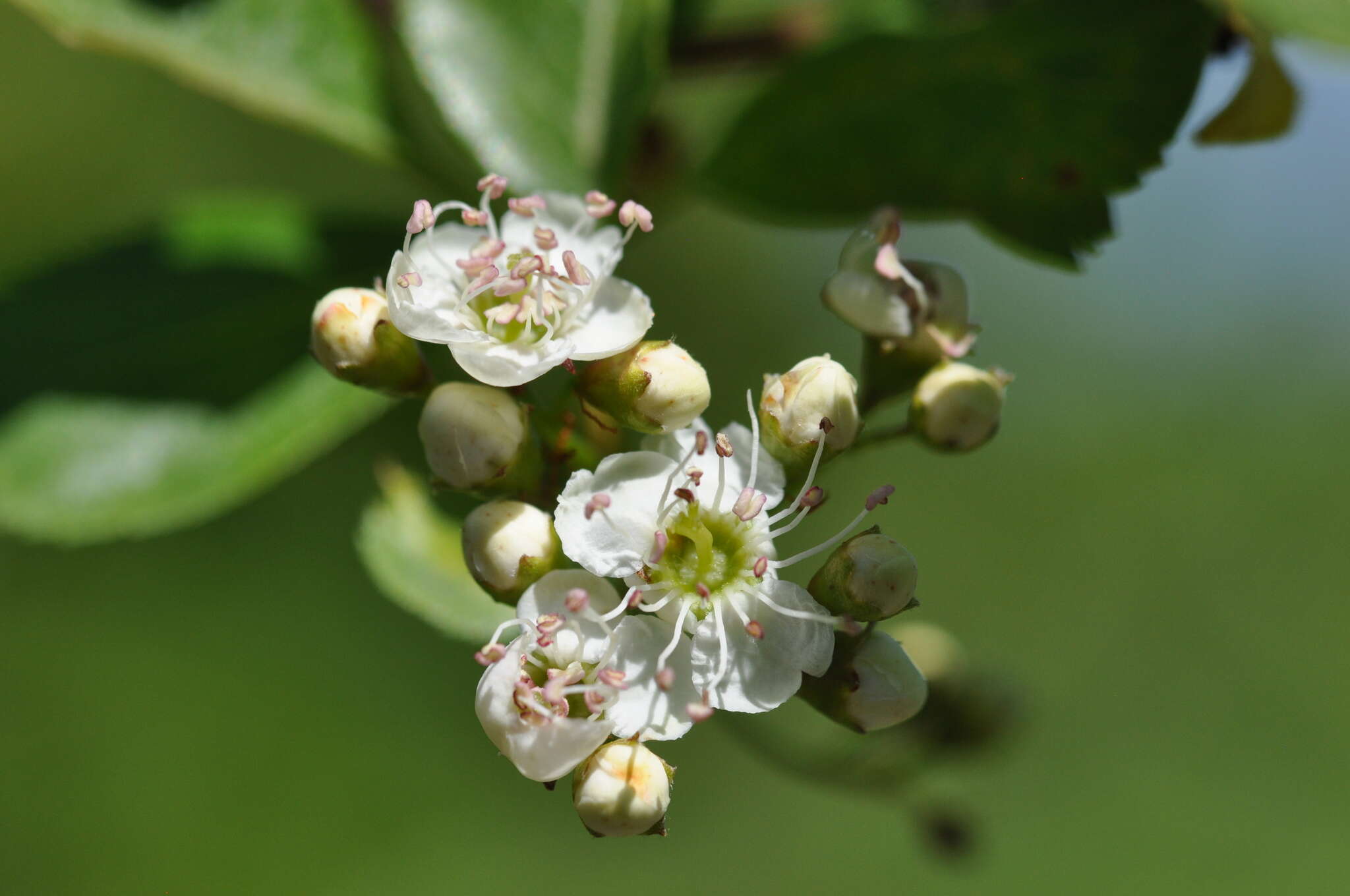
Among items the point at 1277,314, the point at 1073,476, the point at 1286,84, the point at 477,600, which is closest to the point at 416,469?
the point at 477,600

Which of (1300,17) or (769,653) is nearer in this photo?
(769,653)

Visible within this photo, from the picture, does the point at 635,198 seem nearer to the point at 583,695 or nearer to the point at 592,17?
the point at 592,17

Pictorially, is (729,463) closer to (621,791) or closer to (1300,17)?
(621,791)

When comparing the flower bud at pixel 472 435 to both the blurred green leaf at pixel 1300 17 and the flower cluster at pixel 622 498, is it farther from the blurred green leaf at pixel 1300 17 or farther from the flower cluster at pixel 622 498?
the blurred green leaf at pixel 1300 17

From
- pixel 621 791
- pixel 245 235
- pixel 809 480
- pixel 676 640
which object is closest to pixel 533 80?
pixel 245 235

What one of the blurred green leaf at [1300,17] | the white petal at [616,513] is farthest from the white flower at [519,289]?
the blurred green leaf at [1300,17]

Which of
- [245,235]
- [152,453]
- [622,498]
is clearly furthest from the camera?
[245,235]
